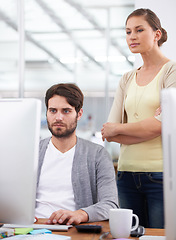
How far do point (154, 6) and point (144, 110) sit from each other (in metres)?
1.91

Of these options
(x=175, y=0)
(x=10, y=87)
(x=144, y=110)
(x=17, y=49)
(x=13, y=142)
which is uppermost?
(x=175, y=0)

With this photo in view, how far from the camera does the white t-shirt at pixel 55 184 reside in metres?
1.97

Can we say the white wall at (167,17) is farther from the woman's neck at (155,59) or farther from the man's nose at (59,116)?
the man's nose at (59,116)

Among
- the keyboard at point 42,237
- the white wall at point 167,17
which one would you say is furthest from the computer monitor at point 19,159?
the white wall at point 167,17

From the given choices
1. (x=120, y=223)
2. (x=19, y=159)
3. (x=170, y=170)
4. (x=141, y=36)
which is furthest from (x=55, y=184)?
(x=170, y=170)

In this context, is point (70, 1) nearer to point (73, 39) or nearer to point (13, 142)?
point (73, 39)

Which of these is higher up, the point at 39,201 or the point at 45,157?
the point at 45,157

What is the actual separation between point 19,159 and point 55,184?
78 centimetres

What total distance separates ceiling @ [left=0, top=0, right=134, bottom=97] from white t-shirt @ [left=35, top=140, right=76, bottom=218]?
6.41 feet

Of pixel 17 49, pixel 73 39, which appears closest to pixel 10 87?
pixel 17 49

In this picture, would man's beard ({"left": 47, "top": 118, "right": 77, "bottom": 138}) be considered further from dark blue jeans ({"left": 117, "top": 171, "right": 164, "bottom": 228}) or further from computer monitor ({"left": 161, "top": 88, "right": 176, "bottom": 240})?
computer monitor ({"left": 161, "top": 88, "right": 176, "bottom": 240})

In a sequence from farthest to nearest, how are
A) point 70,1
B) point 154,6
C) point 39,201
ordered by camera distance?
point 70,1
point 154,6
point 39,201

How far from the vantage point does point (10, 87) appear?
164 inches

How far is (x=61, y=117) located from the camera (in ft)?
7.25
